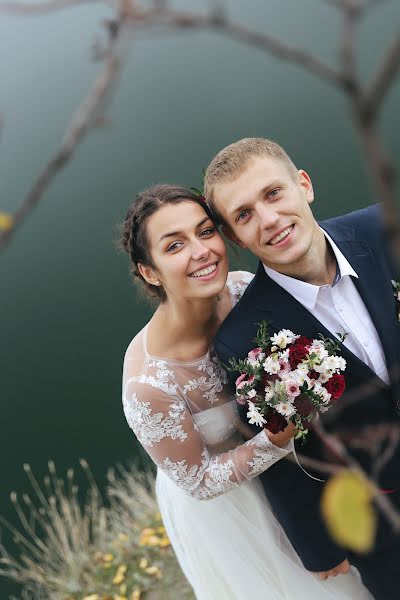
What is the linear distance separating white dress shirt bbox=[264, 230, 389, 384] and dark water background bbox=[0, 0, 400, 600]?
461 centimetres

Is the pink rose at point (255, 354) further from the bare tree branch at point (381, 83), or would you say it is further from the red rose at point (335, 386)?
the bare tree branch at point (381, 83)

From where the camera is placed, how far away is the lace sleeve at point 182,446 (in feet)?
6.95

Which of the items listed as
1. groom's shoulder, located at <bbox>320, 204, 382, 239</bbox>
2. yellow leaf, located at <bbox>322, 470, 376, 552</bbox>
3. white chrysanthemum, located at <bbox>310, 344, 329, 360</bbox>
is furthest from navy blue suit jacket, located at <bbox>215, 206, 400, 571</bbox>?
yellow leaf, located at <bbox>322, 470, 376, 552</bbox>

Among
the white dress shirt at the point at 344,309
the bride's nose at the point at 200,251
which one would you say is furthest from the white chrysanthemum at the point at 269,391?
the bride's nose at the point at 200,251

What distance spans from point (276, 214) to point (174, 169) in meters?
7.78

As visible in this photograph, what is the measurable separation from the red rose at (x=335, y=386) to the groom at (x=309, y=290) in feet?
0.19

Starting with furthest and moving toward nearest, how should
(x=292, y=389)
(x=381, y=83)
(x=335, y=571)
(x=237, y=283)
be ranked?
(x=237, y=283)
(x=335, y=571)
(x=292, y=389)
(x=381, y=83)

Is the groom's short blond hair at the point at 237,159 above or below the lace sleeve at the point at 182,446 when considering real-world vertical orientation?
above

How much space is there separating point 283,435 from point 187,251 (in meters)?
0.63

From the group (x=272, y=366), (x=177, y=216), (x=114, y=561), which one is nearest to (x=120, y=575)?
(x=114, y=561)

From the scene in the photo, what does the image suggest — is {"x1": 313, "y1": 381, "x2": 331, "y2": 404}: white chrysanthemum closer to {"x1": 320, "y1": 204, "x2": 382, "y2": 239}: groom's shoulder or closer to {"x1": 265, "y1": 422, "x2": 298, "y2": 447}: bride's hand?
{"x1": 265, "y1": 422, "x2": 298, "y2": 447}: bride's hand

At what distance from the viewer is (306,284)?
2.05 metres

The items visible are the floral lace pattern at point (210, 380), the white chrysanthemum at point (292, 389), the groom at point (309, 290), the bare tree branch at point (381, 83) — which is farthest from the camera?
the floral lace pattern at point (210, 380)

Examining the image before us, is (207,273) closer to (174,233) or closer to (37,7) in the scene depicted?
(174,233)
